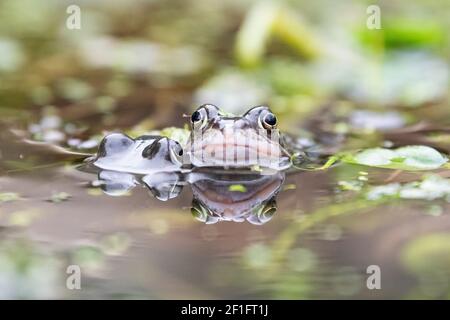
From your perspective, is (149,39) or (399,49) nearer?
(399,49)

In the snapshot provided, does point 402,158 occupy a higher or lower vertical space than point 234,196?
higher

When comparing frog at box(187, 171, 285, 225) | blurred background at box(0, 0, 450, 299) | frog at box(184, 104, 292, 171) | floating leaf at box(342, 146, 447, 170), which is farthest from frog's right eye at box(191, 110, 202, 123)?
floating leaf at box(342, 146, 447, 170)

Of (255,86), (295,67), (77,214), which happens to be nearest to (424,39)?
(295,67)

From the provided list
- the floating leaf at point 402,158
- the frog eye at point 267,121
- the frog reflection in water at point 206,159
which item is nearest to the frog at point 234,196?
the frog reflection in water at point 206,159

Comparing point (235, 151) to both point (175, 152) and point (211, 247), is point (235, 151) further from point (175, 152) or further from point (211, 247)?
point (211, 247)

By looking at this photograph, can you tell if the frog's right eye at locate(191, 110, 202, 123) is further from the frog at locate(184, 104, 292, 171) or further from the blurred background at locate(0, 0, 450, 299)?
the blurred background at locate(0, 0, 450, 299)

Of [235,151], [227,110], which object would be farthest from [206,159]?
[227,110]
